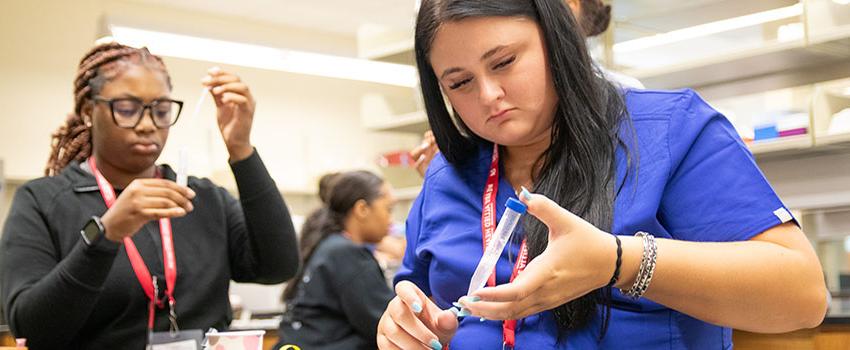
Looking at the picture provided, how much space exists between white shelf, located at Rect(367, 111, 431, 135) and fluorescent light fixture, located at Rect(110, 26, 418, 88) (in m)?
0.75

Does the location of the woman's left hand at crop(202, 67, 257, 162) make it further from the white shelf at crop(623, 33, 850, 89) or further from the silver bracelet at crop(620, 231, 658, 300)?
the white shelf at crop(623, 33, 850, 89)

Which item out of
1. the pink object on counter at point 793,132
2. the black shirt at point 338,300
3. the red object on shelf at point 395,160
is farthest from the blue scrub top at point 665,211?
the red object on shelf at point 395,160

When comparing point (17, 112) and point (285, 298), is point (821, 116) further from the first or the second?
point (17, 112)

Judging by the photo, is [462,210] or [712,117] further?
[462,210]

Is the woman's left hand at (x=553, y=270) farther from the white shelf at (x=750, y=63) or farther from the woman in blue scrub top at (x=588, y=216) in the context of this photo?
the white shelf at (x=750, y=63)

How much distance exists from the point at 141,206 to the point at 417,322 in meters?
0.66

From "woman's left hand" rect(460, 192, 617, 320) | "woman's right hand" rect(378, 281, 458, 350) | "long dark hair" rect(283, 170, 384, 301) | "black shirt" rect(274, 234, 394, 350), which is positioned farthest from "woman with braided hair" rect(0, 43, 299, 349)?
"long dark hair" rect(283, 170, 384, 301)

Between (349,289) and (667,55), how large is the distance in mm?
1807

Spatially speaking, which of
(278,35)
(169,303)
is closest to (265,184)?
(169,303)

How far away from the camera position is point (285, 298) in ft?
12.7

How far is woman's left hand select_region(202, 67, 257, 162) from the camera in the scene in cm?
179

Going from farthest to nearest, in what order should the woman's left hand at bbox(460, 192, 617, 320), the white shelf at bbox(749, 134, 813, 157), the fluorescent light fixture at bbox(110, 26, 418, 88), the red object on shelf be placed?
the fluorescent light fixture at bbox(110, 26, 418, 88), the red object on shelf, the white shelf at bbox(749, 134, 813, 157), the woman's left hand at bbox(460, 192, 617, 320)

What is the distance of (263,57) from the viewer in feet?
23.7

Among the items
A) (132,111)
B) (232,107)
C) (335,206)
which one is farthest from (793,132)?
(132,111)
